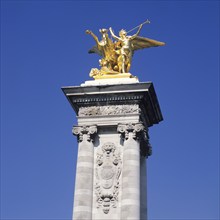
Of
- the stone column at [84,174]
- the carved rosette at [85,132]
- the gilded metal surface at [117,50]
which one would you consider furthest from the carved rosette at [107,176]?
the gilded metal surface at [117,50]

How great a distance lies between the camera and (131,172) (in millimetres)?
22891

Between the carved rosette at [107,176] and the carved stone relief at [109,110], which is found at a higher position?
the carved stone relief at [109,110]

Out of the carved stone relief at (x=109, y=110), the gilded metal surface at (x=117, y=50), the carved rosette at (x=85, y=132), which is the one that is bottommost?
the carved rosette at (x=85, y=132)

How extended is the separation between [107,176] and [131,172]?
1105 mm

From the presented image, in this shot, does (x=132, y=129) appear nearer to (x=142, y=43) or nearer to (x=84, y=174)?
(x=84, y=174)

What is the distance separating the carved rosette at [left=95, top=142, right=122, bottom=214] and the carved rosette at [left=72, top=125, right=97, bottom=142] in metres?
0.74

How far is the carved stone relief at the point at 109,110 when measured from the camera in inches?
951

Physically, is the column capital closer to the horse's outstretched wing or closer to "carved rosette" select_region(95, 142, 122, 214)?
"carved rosette" select_region(95, 142, 122, 214)

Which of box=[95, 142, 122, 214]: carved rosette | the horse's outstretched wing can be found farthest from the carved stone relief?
the horse's outstretched wing

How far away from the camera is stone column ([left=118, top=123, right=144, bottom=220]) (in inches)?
874

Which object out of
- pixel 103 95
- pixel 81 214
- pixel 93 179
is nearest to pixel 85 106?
pixel 103 95

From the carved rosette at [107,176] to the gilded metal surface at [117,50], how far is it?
3941 mm

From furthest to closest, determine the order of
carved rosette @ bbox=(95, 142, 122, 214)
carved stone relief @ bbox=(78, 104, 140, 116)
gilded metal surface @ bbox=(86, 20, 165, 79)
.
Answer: gilded metal surface @ bbox=(86, 20, 165, 79), carved stone relief @ bbox=(78, 104, 140, 116), carved rosette @ bbox=(95, 142, 122, 214)

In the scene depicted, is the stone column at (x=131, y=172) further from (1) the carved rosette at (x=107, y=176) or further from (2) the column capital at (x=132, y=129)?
(1) the carved rosette at (x=107, y=176)
